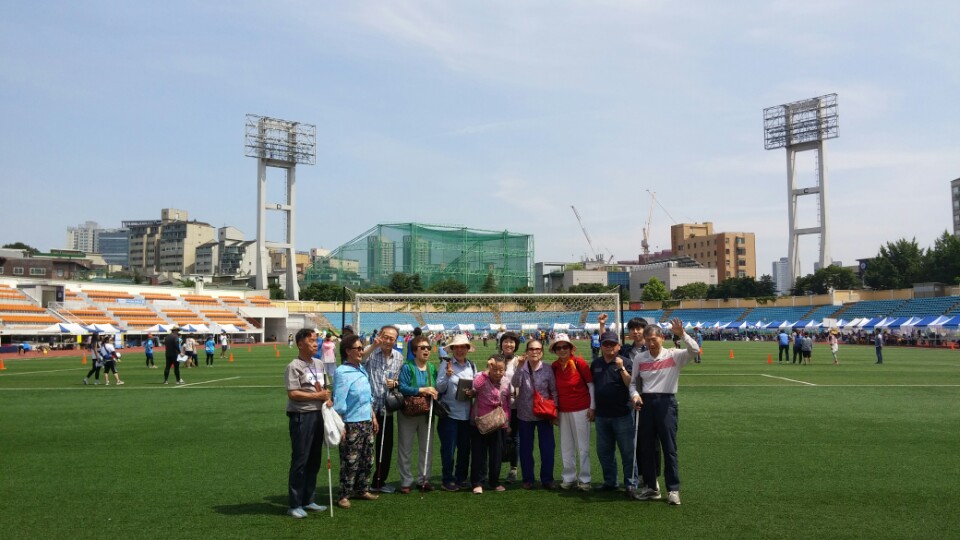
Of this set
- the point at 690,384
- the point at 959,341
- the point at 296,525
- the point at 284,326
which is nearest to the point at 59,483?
the point at 296,525

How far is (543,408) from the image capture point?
324 inches

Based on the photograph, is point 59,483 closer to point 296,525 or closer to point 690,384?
point 296,525

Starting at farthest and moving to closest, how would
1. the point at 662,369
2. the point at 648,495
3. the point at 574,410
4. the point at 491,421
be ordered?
the point at 574,410, the point at 491,421, the point at 648,495, the point at 662,369

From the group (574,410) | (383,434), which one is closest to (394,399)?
(383,434)

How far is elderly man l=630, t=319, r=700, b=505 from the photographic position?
754 cm

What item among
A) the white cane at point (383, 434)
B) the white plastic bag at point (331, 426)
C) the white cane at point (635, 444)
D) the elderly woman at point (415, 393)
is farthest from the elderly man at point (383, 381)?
the white cane at point (635, 444)

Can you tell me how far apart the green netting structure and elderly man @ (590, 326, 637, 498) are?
10655 cm

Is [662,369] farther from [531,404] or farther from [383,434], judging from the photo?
[383,434]

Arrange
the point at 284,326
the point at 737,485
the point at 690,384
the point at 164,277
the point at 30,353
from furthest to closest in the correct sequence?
1. the point at 164,277
2. the point at 284,326
3. the point at 30,353
4. the point at 690,384
5. the point at 737,485

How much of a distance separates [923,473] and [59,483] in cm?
1055

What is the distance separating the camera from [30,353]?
4959cm

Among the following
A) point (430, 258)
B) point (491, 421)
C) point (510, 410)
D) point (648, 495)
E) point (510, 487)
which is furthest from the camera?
point (430, 258)

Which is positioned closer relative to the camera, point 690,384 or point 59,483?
point 59,483

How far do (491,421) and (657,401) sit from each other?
1855 mm
